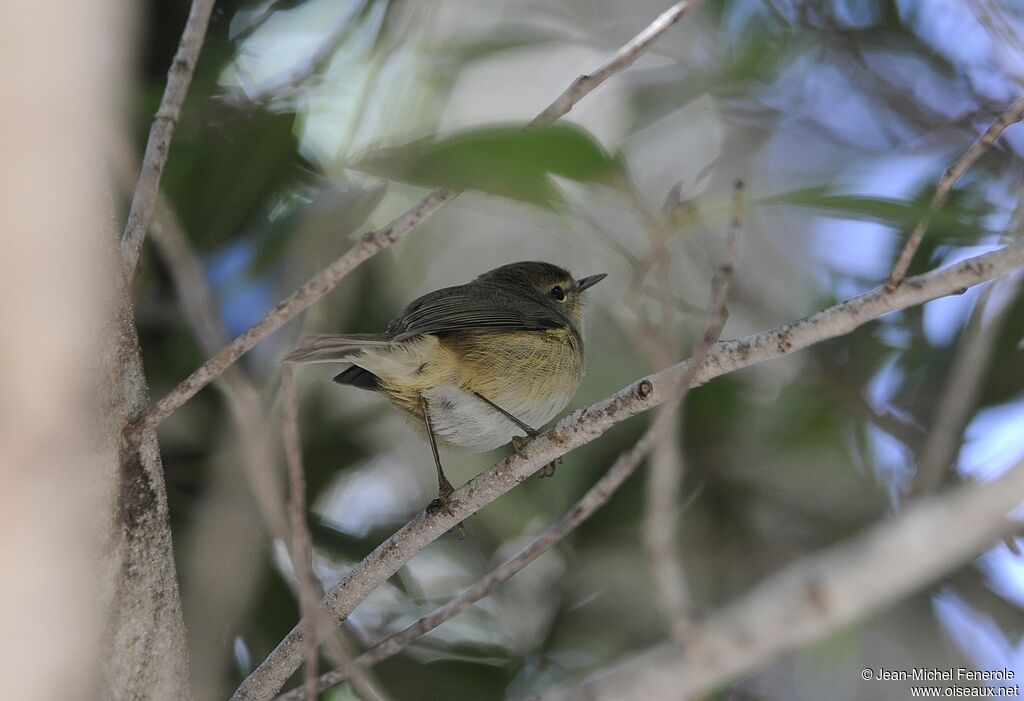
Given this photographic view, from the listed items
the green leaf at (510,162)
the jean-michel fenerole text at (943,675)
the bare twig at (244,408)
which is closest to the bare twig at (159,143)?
the bare twig at (244,408)

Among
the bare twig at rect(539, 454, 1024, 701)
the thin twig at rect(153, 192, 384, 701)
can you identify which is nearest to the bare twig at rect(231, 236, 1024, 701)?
the thin twig at rect(153, 192, 384, 701)

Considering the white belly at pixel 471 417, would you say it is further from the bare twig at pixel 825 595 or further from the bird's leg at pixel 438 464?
the bare twig at pixel 825 595

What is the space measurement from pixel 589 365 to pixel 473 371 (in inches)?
44.0

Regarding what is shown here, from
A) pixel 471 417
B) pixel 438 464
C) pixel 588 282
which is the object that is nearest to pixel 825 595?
pixel 438 464

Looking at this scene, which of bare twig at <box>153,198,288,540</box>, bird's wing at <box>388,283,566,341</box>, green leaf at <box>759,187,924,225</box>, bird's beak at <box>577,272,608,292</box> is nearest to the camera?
bare twig at <box>153,198,288,540</box>

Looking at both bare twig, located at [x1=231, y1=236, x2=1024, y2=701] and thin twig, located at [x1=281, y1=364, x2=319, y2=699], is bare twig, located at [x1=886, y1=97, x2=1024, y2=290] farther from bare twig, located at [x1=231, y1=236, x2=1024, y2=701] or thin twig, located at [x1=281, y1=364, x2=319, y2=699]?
thin twig, located at [x1=281, y1=364, x2=319, y2=699]

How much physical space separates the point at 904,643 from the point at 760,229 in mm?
2390

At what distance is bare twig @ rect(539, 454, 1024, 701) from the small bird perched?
2261mm

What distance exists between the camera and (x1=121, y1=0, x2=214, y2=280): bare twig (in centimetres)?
245

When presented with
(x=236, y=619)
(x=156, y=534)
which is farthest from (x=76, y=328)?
(x=236, y=619)

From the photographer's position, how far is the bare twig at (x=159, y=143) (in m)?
2.45

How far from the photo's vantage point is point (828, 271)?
5.12 meters

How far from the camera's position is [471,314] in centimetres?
381

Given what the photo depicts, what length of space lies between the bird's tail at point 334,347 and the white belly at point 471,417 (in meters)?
0.41
